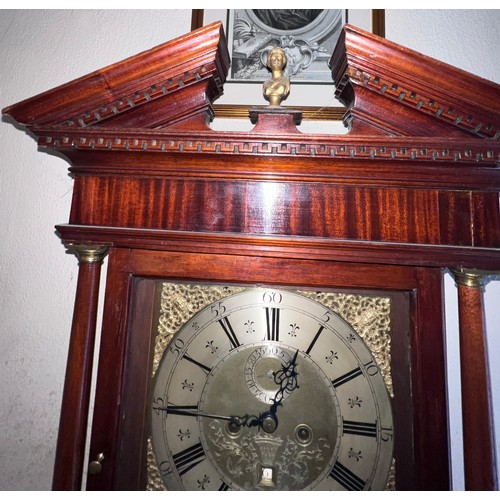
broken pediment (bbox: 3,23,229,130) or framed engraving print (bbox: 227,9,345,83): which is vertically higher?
framed engraving print (bbox: 227,9,345,83)

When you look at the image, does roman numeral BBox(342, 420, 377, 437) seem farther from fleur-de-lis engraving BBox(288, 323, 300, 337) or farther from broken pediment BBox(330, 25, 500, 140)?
broken pediment BBox(330, 25, 500, 140)

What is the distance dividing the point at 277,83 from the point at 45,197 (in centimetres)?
70

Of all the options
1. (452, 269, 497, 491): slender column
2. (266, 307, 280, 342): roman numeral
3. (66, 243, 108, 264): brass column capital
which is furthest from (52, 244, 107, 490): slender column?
(452, 269, 497, 491): slender column

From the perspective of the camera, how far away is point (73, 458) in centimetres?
76

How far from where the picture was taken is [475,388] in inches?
29.0

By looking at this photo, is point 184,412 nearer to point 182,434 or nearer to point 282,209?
point 182,434

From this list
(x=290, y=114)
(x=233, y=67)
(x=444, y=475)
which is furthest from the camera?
(x=233, y=67)

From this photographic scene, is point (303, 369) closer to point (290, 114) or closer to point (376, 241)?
point (376, 241)

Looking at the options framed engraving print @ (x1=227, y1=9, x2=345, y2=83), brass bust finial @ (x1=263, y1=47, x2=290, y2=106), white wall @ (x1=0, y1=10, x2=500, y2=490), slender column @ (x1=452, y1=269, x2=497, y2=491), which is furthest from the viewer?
framed engraving print @ (x1=227, y1=9, x2=345, y2=83)

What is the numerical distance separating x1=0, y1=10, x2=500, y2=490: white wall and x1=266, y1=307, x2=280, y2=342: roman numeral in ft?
1.57

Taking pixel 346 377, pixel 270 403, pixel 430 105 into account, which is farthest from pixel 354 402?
pixel 430 105

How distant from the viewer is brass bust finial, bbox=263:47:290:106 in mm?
871

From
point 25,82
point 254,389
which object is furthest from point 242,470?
point 25,82
